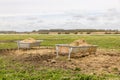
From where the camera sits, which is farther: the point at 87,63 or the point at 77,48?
the point at 77,48

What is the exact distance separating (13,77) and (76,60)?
807 centimetres

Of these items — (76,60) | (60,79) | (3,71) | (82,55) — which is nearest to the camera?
(60,79)

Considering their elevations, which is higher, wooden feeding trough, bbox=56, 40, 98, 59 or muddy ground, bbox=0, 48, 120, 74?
wooden feeding trough, bbox=56, 40, 98, 59

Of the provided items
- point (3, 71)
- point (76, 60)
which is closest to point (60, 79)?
point (3, 71)

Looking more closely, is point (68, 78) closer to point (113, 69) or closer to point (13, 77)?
point (13, 77)

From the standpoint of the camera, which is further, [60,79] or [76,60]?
[76,60]

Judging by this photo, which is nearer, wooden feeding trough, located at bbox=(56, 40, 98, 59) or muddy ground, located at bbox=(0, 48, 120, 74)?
muddy ground, located at bbox=(0, 48, 120, 74)

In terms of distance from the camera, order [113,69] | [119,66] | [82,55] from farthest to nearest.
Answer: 1. [82,55]
2. [119,66]
3. [113,69]

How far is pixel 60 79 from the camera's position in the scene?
14.3 metres

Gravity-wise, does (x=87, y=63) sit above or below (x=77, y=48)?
below

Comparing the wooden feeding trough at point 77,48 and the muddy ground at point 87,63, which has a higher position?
the wooden feeding trough at point 77,48

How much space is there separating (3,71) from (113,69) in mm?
5922

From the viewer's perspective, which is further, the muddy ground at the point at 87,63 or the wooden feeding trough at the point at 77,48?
the wooden feeding trough at the point at 77,48

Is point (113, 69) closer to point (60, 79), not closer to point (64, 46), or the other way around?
point (60, 79)
